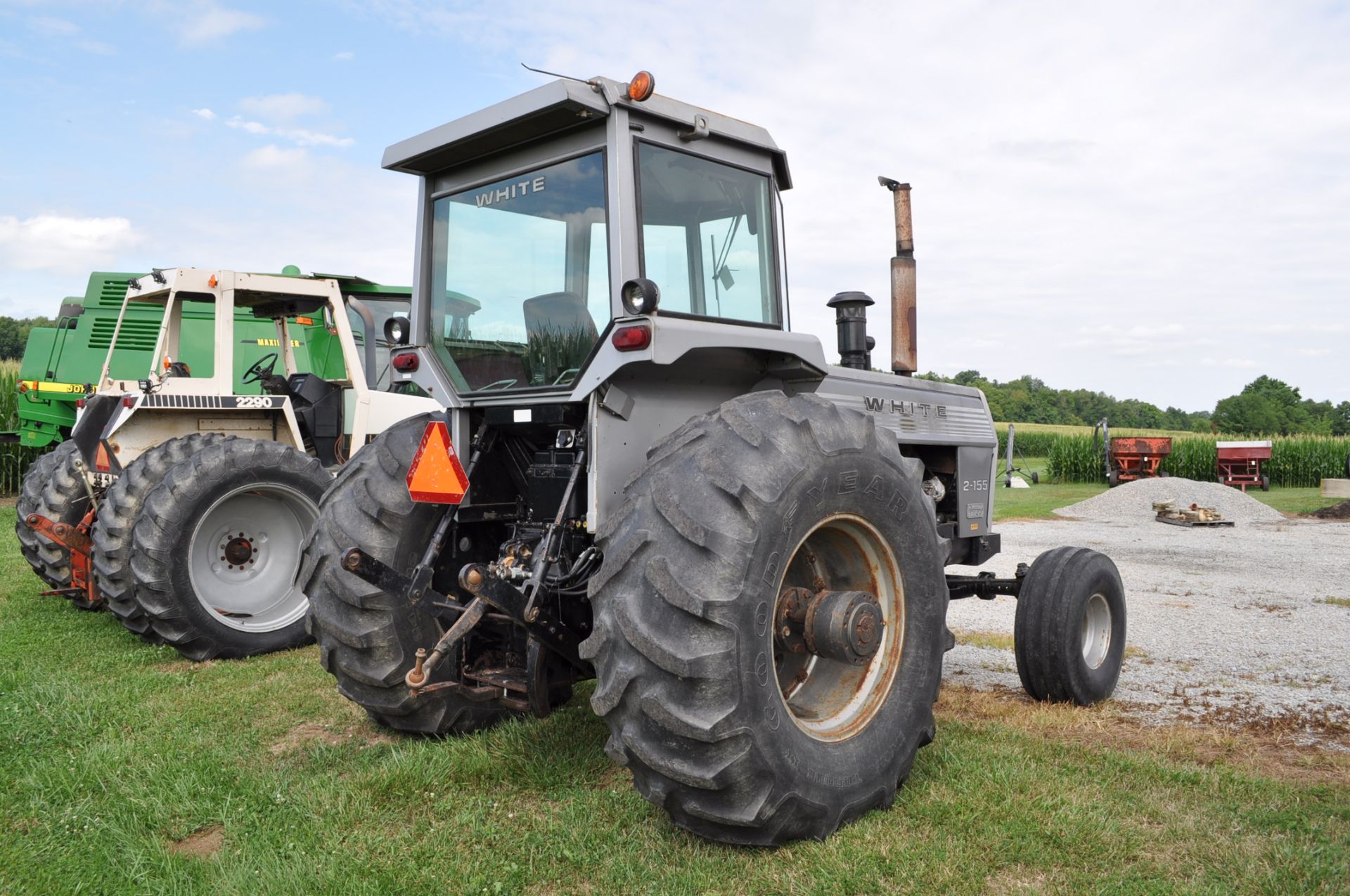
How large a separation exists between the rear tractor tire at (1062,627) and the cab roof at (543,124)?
228 centimetres

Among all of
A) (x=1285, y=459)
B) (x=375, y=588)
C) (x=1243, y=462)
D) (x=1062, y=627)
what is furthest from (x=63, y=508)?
(x=1285, y=459)

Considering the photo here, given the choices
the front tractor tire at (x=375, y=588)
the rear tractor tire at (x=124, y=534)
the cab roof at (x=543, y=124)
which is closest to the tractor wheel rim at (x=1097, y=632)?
the cab roof at (x=543, y=124)

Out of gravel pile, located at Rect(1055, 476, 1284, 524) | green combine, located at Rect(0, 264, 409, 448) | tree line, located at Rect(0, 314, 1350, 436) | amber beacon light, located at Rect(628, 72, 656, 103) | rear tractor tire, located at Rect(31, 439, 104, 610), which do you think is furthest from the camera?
tree line, located at Rect(0, 314, 1350, 436)

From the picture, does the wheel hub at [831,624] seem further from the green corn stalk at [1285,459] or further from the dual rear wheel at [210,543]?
the green corn stalk at [1285,459]

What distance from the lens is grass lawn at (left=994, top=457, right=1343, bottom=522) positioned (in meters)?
17.8

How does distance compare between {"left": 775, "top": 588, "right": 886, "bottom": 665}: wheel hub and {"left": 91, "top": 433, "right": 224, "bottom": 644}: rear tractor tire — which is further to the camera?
{"left": 91, "top": 433, "right": 224, "bottom": 644}: rear tractor tire

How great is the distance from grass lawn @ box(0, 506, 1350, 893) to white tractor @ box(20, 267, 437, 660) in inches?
53.0

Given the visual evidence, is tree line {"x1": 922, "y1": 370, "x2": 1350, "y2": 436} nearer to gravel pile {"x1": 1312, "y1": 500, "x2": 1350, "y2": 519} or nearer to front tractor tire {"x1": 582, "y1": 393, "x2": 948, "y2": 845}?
gravel pile {"x1": 1312, "y1": 500, "x2": 1350, "y2": 519}

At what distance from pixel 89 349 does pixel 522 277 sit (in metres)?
12.1

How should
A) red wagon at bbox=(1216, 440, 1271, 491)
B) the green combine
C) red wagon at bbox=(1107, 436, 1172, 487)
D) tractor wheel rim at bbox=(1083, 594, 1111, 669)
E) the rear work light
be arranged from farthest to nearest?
red wagon at bbox=(1107, 436, 1172, 487), red wagon at bbox=(1216, 440, 1271, 491), the green combine, tractor wheel rim at bbox=(1083, 594, 1111, 669), the rear work light

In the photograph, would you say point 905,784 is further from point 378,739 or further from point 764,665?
point 378,739

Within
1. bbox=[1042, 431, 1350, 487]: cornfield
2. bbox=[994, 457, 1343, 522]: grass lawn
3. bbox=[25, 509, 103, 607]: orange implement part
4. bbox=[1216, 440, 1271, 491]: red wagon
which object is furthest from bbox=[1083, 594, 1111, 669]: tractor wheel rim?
bbox=[1042, 431, 1350, 487]: cornfield

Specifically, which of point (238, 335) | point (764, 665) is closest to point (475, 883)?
point (764, 665)

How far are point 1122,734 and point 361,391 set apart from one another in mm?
5561
